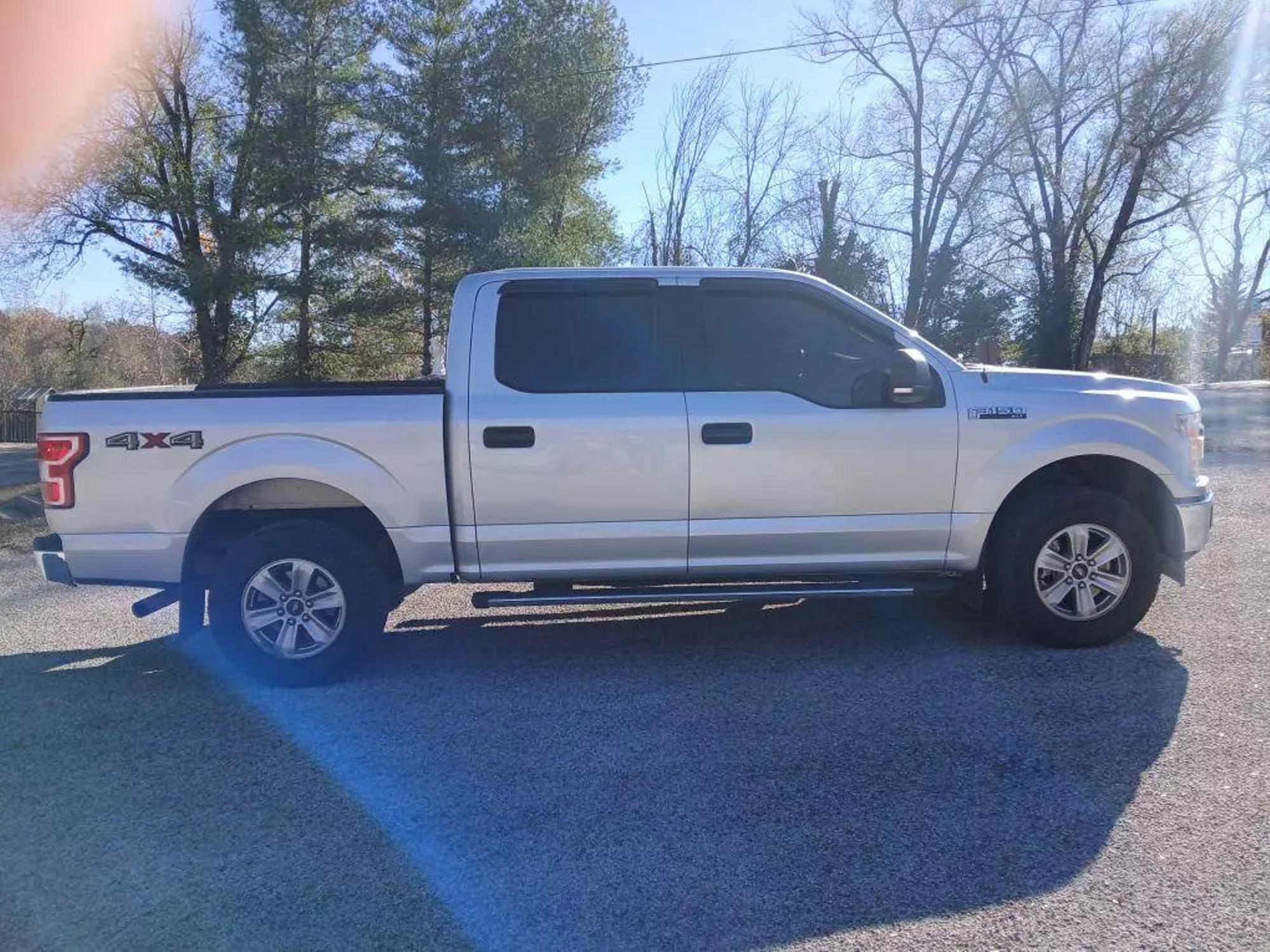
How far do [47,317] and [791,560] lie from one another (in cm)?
5365

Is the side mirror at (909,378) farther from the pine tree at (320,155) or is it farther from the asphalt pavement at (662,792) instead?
the pine tree at (320,155)

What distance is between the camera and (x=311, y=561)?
16.7 ft

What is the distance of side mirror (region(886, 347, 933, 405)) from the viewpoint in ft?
16.3

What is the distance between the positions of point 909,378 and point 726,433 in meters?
1.01

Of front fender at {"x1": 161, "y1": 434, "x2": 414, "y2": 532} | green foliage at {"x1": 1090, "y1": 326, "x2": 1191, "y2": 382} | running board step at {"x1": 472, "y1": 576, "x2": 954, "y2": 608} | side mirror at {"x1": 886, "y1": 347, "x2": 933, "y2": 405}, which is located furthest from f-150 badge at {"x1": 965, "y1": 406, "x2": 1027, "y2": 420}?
green foliage at {"x1": 1090, "y1": 326, "x2": 1191, "y2": 382}

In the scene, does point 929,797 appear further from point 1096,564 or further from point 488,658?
point 488,658

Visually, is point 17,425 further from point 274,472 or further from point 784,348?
point 784,348

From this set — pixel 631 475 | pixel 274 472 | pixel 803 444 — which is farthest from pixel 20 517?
pixel 803 444

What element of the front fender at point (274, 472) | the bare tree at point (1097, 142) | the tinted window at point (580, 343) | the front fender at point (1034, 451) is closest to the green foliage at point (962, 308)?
the bare tree at point (1097, 142)

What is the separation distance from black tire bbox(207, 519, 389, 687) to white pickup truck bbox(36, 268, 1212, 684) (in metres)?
0.01

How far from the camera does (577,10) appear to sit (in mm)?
23828

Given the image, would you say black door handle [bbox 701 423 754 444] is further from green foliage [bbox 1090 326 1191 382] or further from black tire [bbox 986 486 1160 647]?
green foliage [bbox 1090 326 1191 382]

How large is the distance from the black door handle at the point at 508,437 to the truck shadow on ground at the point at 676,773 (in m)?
1.32

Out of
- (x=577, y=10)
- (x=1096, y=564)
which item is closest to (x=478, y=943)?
(x=1096, y=564)
